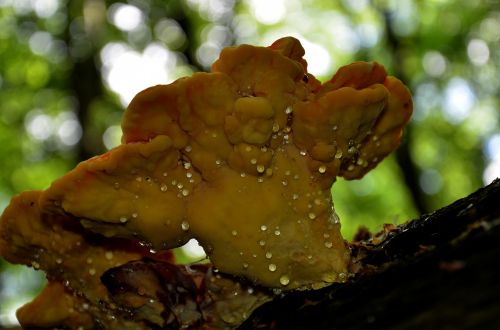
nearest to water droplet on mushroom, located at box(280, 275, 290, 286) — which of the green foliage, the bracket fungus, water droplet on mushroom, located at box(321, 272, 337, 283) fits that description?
the bracket fungus

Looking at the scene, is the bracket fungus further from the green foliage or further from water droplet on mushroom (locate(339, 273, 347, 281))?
the green foliage

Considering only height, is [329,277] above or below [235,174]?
below

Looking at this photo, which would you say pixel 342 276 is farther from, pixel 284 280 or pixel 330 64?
pixel 330 64

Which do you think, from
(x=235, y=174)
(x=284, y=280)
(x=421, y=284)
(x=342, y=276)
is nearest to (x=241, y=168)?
(x=235, y=174)

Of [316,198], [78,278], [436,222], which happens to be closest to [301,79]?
[316,198]

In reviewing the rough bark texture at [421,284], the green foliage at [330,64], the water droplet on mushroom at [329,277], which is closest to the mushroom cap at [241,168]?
the water droplet on mushroom at [329,277]
